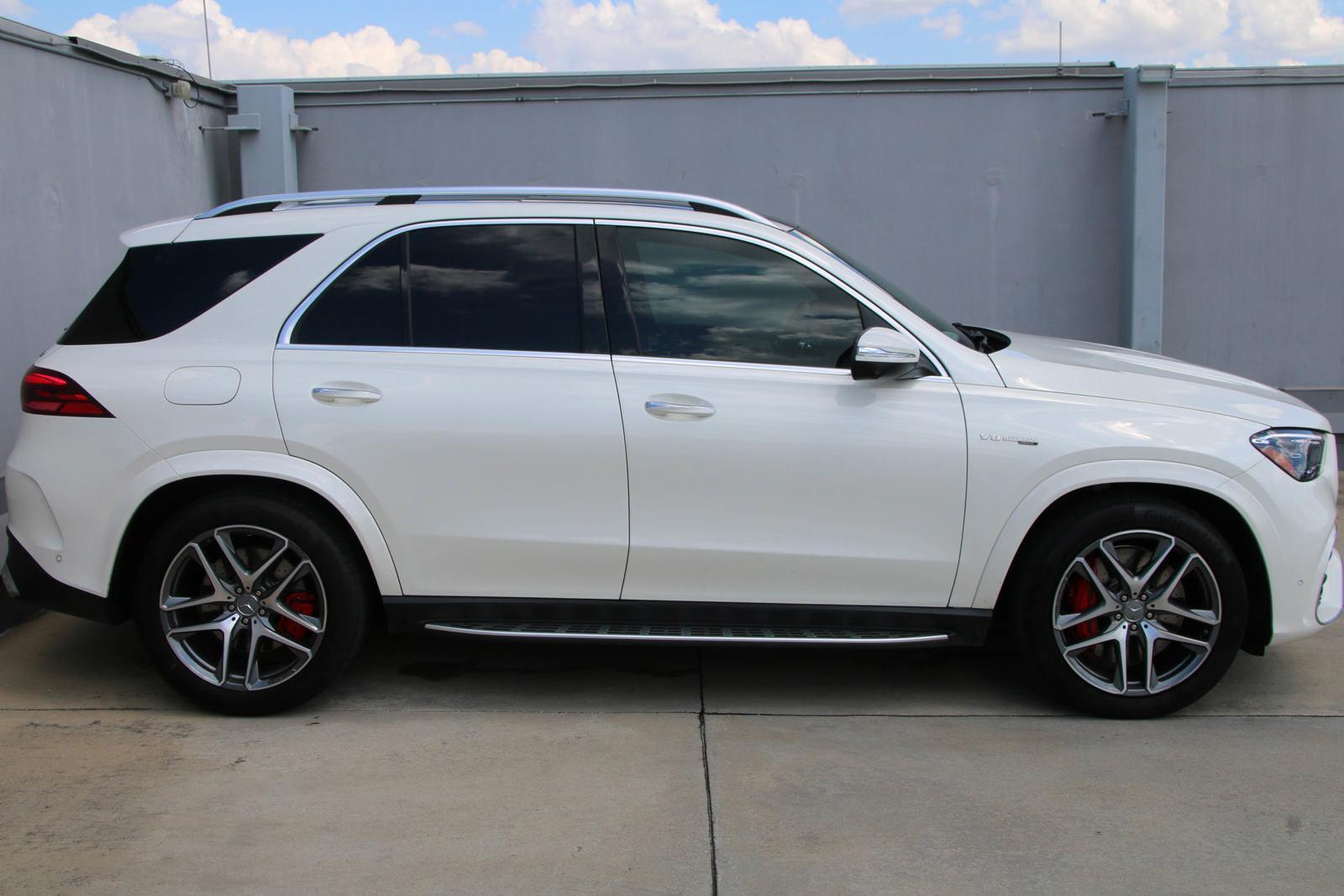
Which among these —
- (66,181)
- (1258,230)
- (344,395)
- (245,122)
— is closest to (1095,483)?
(344,395)

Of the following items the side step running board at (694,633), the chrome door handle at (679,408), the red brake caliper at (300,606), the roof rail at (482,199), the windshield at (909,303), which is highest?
the roof rail at (482,199)

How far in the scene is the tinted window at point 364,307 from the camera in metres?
4.34

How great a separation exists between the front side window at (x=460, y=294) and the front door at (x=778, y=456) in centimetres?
24

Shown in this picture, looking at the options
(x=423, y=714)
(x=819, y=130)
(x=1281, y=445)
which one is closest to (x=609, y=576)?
(x=423, y=714)

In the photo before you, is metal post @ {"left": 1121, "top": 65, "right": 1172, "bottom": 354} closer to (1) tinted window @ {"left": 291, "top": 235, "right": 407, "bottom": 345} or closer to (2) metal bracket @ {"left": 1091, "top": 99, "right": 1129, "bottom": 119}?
(2) metal bracket @ {"left": 1091, "top": 99, "right": 1129, "bottom": 119}

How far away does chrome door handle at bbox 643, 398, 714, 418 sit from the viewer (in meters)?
4.19

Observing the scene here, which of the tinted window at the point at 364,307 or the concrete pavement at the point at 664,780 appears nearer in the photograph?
the concrete pavement at the point at 664,780

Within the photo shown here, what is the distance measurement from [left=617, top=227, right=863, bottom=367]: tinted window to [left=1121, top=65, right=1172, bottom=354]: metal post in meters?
5.04

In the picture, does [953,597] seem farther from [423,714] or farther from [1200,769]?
[423,714]

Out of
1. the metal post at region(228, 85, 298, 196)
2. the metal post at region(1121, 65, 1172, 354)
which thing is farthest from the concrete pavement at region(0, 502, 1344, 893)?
the metal post at region(228, 85, 298, 196)

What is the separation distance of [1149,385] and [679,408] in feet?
5.60

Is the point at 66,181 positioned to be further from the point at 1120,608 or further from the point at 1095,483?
the point at 1120,608

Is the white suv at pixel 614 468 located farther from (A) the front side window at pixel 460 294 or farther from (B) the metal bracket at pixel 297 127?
(B) the metal bracket at pixel 297 127

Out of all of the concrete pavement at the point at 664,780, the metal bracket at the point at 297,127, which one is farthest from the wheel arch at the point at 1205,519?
the metal bracket at the point at 297,127
